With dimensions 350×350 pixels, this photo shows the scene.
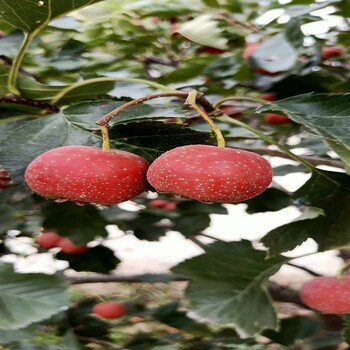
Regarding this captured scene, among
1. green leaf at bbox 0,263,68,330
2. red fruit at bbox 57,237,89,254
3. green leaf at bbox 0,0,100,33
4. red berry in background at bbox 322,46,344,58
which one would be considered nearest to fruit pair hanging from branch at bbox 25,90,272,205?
green leaf at bbox 0,0,100,33

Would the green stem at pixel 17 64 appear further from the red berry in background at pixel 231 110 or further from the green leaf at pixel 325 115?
the red berry in background at pixel 231 110

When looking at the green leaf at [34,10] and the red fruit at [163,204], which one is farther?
the red fruit at [163,204]

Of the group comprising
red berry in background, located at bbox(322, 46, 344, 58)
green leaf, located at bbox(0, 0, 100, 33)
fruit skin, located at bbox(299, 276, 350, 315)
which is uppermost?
green leaf, located at bbox(0, 0, 100, 33)

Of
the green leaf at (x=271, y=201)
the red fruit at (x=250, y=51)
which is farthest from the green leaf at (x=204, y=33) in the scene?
the green leaf at (x=271, y=201)

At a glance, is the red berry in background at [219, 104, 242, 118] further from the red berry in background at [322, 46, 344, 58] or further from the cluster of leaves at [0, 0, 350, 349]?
the red berry in background at [322, 46, 344, 58]

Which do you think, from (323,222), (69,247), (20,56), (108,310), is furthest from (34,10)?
(108,310)

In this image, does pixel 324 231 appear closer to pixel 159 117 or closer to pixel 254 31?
pixel 159 117

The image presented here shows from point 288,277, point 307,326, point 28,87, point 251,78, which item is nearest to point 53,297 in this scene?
point 28,87
